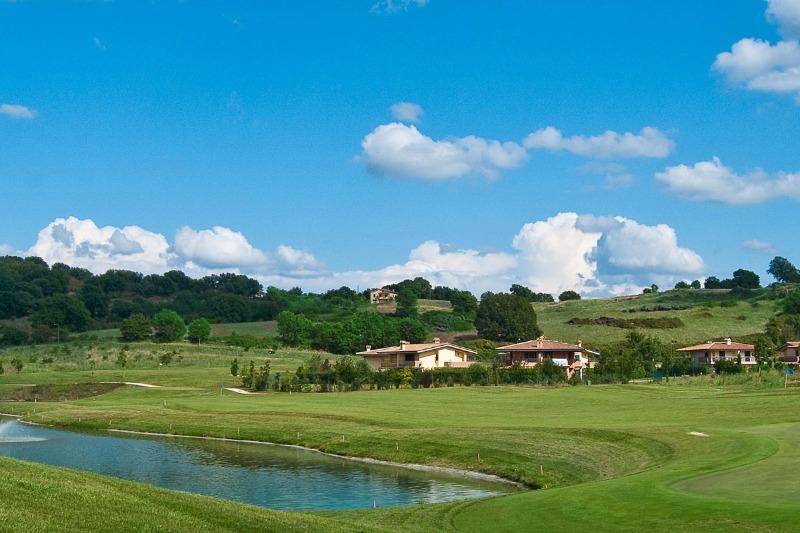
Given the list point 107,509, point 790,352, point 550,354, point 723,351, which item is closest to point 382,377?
point 550,354

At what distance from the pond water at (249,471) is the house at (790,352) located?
107244 mm

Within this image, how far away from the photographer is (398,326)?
555 feet

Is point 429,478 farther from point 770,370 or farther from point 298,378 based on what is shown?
point 770,370

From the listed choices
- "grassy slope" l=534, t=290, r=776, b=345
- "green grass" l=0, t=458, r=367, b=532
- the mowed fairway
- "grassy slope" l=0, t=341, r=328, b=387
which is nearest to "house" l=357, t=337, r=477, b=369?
"grassy slope" l=0, t=341, r=328, b=387

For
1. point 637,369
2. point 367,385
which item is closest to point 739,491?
point 367,385

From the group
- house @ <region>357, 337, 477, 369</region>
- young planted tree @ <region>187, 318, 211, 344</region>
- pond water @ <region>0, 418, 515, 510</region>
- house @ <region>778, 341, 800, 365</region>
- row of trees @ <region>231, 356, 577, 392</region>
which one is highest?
young planted tree @ <region>187, 318, 211, 344</region>

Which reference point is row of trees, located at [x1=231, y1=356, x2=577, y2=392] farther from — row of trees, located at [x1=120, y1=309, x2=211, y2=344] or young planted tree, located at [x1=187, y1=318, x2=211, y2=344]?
young planted tree, located at [x1=187, y1=318, x2=211, y2=344]

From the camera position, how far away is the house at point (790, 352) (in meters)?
136

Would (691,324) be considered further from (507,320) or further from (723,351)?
(723,351)

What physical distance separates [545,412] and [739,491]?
3854cm

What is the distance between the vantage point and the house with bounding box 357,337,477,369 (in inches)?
4727

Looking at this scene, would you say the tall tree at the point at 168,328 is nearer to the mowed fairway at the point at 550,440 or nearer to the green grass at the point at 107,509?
the mowed fairway at the point at 550,440

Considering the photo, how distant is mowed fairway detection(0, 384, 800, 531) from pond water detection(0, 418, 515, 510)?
248cm

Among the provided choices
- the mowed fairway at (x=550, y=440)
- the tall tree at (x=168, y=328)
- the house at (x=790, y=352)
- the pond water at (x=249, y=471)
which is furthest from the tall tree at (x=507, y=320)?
the pond water at (x=249, y=471)
